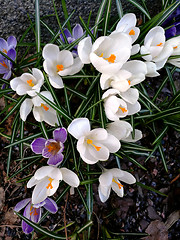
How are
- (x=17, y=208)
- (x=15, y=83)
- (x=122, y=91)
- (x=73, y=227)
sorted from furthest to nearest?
(x=73, y=227) → (x=17, y=208) → (x=15, y=83) → (x=122, y=91)

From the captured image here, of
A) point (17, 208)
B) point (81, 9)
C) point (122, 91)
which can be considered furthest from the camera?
point (81, 9)

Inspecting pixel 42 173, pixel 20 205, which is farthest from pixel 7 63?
pixel 20 205

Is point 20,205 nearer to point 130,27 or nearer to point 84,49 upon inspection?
point 84,49

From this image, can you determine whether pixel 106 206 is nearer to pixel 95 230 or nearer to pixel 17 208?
pixel 95 230

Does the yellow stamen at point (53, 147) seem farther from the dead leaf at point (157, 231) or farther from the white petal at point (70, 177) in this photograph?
the dead leaf at point (157, 231)

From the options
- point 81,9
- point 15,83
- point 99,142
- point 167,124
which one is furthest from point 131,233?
point 81,9

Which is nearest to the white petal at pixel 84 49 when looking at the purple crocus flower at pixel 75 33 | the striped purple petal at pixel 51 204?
the purple crocus flower at pixel 75 33

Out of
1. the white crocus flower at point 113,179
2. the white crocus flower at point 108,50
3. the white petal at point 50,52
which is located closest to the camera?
the white crocus flower at point 108,50
